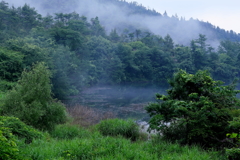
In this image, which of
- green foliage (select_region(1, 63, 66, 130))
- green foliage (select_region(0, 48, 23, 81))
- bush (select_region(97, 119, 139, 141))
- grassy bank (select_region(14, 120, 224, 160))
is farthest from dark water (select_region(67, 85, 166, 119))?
grassy bank (select_region(14, 120, 224, 160))

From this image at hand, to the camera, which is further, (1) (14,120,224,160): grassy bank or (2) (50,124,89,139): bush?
(2) (50,124,89,139): bush

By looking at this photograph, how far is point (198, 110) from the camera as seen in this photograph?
7.50m

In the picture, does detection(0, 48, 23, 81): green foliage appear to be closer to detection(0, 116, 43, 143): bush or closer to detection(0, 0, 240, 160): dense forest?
detection(0, 0, 240, 160): dense forest

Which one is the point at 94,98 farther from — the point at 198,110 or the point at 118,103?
the point at 198,110

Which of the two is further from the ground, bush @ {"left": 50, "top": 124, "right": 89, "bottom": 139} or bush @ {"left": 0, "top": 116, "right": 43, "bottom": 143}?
bush @ {"left": 0, "top": 116, "right": 43, "bottom": 143}

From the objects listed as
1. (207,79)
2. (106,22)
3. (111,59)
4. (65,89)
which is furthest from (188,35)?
(207,79)

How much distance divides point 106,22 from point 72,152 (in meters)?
176

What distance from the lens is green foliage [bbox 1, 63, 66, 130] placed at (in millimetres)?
9797

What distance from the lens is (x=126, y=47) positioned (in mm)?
56031

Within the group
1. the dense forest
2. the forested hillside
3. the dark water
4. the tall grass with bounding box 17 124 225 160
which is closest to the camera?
the tall grass with bounding box 17 124 225 160

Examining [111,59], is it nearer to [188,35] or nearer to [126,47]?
[126,47]

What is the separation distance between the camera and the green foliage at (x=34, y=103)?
9797mm

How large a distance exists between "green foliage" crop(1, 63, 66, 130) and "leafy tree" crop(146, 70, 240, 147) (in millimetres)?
5395

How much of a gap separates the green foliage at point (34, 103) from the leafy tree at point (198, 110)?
5395 mm
